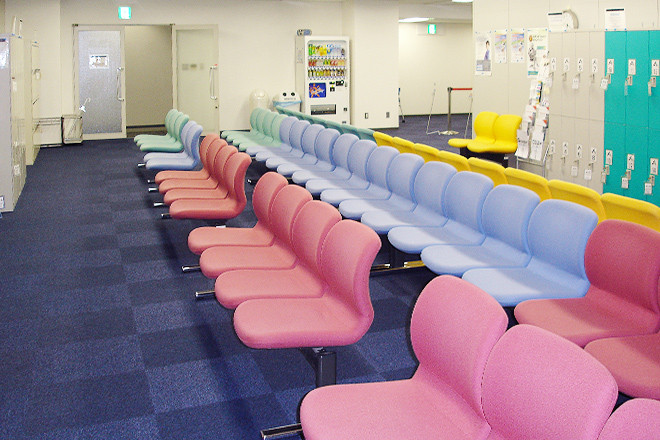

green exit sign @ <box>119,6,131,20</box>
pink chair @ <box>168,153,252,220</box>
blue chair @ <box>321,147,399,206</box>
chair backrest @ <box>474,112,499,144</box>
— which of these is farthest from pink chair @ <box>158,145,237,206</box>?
green exit sign @ <box>119,6,131,20</box>

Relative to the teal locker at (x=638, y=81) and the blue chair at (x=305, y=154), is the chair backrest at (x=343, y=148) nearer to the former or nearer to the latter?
the blue chair at (x=305, y=154)

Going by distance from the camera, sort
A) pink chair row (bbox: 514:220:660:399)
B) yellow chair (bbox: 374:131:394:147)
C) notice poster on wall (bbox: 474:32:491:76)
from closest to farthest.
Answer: pink chair row (bbox: 514:220:660:399)
yellow chair (bbox: 374:131:394:147)
notice poster on wall (bbox: 474:32:491:76)

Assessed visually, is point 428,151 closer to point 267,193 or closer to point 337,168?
point 337,168

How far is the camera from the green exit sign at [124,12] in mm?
13719

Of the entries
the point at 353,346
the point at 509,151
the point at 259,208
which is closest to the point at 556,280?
the point at 353,346

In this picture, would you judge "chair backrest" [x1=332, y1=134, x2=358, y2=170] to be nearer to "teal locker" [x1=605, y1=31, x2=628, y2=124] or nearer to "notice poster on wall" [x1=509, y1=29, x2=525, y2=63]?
"teal locker" [x1=605, y1=31, x2=628, y2=124]

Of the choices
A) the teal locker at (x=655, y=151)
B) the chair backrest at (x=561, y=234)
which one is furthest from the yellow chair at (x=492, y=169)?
the teal locker at (x=655, y=151)

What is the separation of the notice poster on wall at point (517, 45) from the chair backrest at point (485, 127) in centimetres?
84

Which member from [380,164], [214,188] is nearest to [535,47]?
[380,164]

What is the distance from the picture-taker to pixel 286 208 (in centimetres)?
414

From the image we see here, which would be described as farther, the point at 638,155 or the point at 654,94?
the point at 638,155

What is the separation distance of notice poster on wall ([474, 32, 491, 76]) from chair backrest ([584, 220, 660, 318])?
7.40 meters

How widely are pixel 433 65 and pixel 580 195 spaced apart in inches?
612

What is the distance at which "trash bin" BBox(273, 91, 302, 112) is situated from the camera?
1459cm
